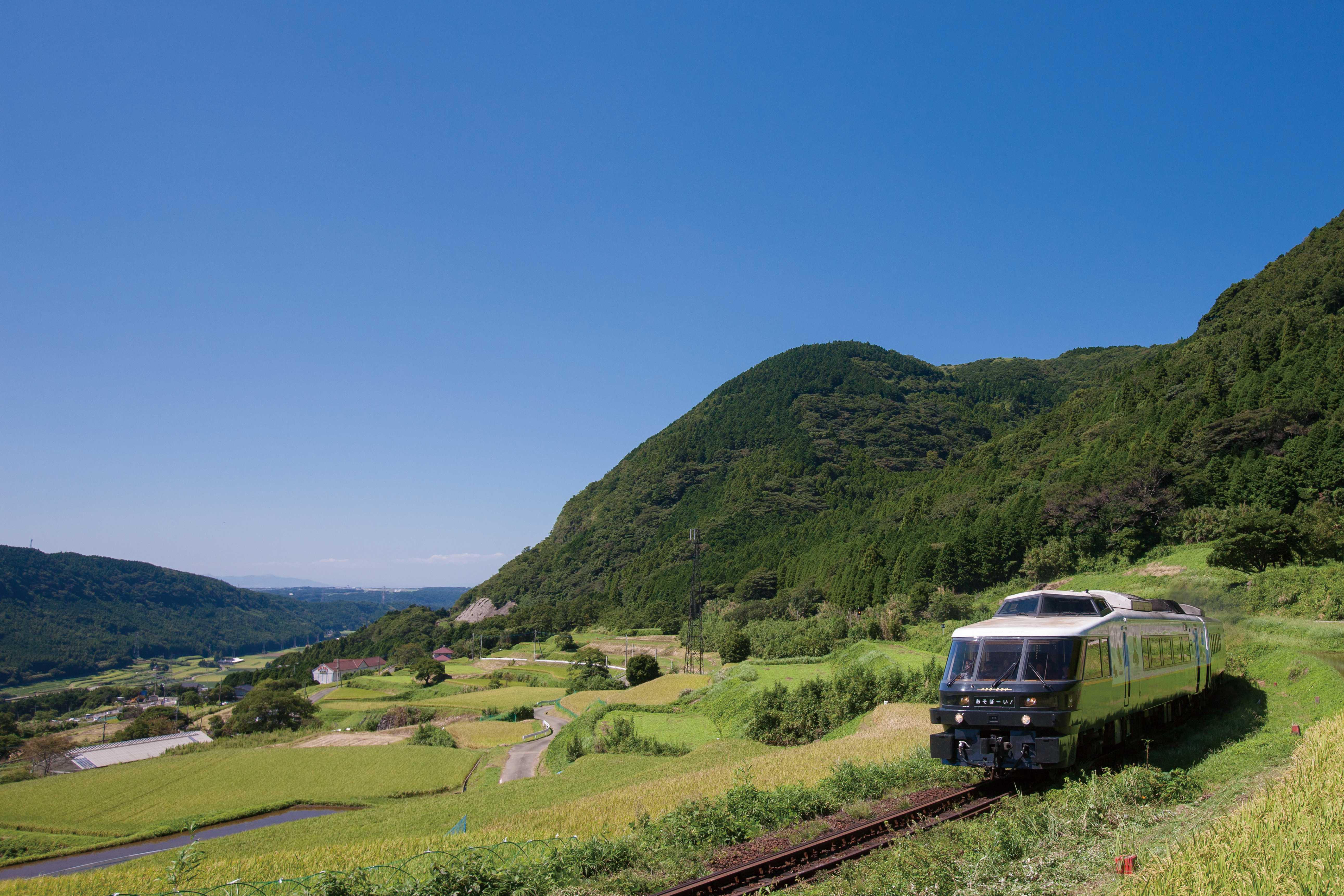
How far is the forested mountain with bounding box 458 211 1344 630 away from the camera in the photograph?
48.1 meters

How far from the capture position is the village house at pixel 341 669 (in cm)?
11431

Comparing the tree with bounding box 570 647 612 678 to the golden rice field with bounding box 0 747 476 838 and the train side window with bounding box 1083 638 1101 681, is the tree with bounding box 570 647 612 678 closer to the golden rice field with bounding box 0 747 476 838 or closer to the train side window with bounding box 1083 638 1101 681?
the golden rice field with bounding box 0 747 476 838

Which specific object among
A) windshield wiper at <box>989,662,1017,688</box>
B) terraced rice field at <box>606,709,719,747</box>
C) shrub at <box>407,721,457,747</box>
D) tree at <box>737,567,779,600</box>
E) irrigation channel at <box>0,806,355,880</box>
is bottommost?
shrub at <box>407,721,457,747</box>

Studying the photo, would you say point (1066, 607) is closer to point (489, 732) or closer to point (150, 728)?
point (489, 732)

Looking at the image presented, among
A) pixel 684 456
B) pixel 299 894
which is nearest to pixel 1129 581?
pixel 299 894

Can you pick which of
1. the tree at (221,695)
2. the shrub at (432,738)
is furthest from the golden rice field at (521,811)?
the tree at (221,695)

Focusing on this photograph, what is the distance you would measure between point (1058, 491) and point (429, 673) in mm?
73933

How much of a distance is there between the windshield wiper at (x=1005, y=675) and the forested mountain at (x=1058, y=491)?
3490cm

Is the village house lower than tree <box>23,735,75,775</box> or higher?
lower

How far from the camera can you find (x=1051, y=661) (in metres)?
12.3

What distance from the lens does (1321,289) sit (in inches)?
2562

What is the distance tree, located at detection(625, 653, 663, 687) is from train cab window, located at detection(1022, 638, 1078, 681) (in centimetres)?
5524

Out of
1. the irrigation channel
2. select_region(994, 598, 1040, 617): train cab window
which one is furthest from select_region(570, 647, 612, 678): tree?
select_region(994, 598, 1040, 617): train cab window

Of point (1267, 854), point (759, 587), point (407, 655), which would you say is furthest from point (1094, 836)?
point (407, 655)
